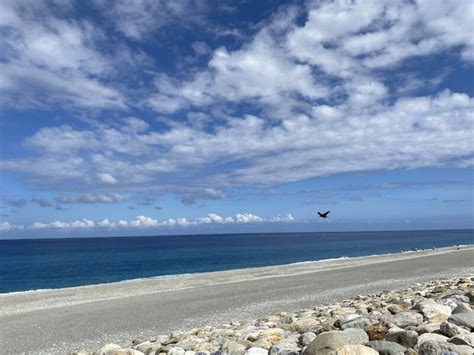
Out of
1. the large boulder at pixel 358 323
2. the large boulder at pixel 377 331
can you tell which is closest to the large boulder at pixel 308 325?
the large boulder at pixel 358 323

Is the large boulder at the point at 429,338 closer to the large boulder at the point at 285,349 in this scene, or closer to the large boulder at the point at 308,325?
the large boulder at the point at 285,349

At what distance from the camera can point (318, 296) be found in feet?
67.0

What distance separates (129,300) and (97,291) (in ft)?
24.0

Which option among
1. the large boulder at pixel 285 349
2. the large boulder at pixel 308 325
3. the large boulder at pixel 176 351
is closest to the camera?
the large boulder at pixel 285 349

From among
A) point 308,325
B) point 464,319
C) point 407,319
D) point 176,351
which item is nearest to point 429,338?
point 464,319

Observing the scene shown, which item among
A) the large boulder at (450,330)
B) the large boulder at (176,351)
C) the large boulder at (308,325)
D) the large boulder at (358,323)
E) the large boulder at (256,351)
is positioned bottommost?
the large boulder at (176,351)

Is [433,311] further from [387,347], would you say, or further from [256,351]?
[256,351]

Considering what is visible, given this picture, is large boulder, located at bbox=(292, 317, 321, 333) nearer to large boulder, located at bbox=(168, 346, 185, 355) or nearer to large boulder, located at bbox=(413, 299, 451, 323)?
large boulder, located at bbox=(413, 299, 451, 323)

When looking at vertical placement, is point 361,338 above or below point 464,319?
below

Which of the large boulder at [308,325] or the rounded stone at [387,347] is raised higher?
the rounded stone at [387,347]

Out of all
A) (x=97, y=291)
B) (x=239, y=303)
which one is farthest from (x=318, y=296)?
(x=97, y=291)

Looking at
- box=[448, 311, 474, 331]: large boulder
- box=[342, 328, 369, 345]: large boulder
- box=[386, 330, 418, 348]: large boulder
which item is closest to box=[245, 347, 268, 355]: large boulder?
box=[342, 328, 369, 345]: large boulder

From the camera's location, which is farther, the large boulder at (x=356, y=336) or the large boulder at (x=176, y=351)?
the large boulder at (x=176, y=351)

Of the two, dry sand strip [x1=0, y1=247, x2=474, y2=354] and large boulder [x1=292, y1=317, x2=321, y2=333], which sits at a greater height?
large boulder [x1=292, y1=317, x2=321, y2=333]
